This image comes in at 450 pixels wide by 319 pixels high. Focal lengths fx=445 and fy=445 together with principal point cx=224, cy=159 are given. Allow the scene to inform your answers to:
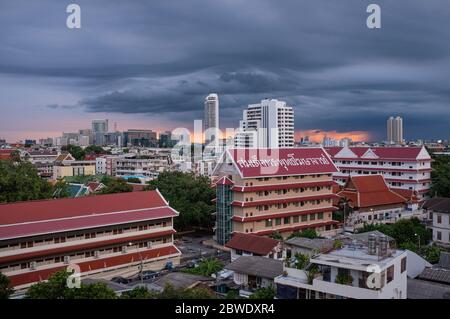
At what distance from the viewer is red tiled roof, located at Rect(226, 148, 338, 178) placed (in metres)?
31.8

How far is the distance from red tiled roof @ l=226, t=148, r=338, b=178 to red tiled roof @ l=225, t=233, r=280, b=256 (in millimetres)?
5262

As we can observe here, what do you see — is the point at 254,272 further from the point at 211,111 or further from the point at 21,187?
the point at 211,111

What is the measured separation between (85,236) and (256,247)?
9.59 m

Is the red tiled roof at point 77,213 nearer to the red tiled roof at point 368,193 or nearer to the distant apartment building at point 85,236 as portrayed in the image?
the distant apartment building at point 85,236

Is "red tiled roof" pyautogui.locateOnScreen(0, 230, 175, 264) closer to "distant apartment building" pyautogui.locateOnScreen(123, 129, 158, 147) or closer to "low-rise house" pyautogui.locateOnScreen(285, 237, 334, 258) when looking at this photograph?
"low-rise house" pyautogui.locateOnScreen(285, 237, 334, 258)

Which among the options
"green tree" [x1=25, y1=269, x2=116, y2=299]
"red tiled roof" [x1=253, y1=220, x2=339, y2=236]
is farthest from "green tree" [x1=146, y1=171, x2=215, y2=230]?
"green tree" [x1=25, y1=269, x2=116, y2=299]

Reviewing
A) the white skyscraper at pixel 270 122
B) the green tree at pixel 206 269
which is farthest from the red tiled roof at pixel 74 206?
the white skyscraper at pixel 270 122

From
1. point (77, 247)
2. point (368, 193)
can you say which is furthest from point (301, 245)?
point (368, 193)

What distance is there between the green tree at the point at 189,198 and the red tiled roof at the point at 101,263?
908 cm

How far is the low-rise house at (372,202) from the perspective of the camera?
38406mm

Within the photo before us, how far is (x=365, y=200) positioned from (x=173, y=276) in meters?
23.5

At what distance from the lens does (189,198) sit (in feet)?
127

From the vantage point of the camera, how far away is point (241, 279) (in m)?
21.7
